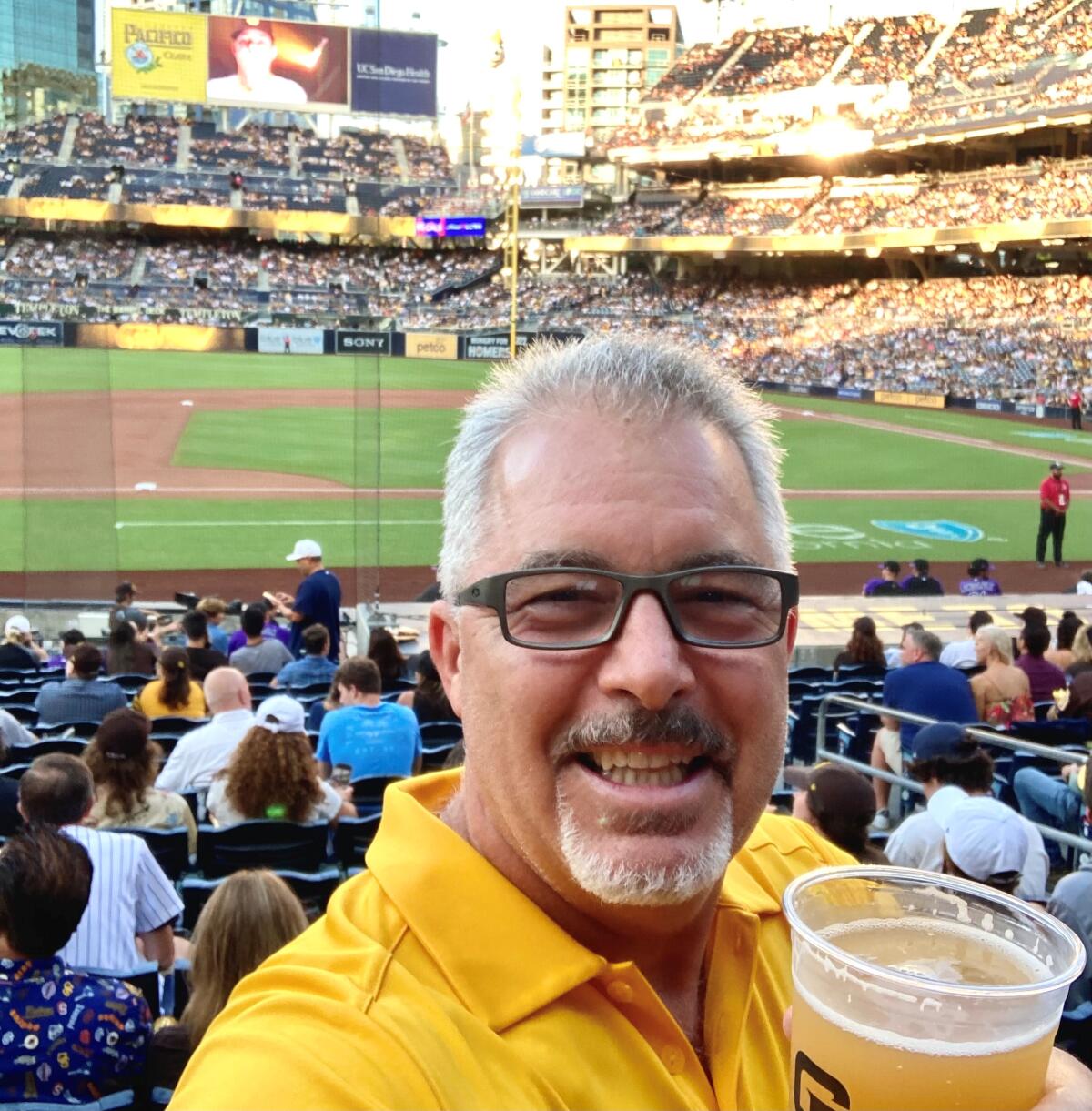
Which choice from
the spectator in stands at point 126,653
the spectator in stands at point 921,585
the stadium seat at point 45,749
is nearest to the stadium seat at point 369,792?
the stadium seat at point 45,749

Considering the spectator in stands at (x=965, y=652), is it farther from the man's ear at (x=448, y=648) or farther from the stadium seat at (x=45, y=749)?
the man's ear at (x=448, y=648)


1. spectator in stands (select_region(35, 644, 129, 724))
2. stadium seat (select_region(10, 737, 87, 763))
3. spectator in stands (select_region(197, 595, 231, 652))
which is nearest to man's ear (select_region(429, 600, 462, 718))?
stadium seat (select_region(10, 737, 87, 763))

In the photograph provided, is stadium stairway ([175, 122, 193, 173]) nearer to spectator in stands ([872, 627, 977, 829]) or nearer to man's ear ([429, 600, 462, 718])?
spectator in stands ([872, 627, 977, 829])

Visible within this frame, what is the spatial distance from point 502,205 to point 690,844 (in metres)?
67.6

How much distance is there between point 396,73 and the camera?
64875 millimetres

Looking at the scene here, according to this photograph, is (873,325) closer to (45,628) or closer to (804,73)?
(804,73)

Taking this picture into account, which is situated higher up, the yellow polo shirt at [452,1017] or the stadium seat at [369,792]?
the yellow polo shirt at [452,1017]

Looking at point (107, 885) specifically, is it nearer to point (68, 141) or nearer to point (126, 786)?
point (126, 786)

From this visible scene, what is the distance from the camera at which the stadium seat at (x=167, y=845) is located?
533 centimetres

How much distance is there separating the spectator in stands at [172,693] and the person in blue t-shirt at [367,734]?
73.6 inches

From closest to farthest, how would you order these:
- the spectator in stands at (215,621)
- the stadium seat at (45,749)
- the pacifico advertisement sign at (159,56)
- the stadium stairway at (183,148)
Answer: the stadium seat at (45,749) → the spectator in stands at (215,621) → the pacifico advertisement sign at (159,56) → the stadium stairway at (183,148)

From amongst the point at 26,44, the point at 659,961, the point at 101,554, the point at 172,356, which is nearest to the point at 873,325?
the point at 172,356

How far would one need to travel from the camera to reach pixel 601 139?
74.8 meters

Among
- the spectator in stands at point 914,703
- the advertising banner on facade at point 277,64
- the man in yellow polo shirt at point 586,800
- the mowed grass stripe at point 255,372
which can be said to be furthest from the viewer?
the advertising banner on facade at point 277,64
